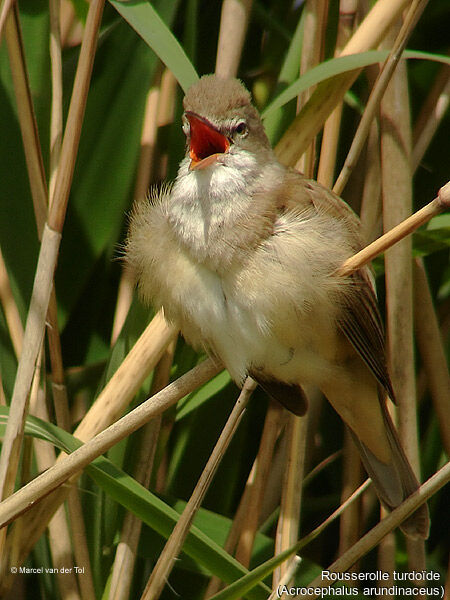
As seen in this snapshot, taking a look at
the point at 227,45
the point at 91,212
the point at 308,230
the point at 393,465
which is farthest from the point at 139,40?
the point at 393,465

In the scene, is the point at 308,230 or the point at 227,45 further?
the point at 227,45

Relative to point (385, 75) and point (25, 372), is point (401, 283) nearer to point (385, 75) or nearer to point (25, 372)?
point (385, 75)

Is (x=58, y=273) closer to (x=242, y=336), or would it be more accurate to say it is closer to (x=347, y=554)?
(x=242, y=336)

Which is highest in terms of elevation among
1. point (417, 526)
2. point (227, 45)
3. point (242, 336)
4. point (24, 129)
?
point (227, 45)

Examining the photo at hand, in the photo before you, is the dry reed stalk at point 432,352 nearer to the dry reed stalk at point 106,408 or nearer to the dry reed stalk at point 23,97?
the dry reed stalk at point 106,408

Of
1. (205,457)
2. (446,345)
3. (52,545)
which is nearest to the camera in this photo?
(52,545)

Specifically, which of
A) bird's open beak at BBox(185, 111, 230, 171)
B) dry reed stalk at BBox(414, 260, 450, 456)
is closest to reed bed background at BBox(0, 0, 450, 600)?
dry reed stalk at BBox(414, 260, 450, 456)

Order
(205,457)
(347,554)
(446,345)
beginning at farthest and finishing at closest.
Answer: (446,345) < (205,457) < (347,554)

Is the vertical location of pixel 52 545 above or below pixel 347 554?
below
